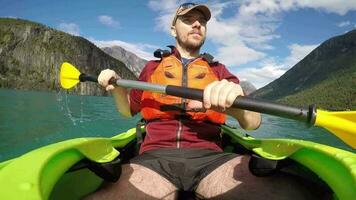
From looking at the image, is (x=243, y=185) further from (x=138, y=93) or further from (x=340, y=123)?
(x=138, y=93)

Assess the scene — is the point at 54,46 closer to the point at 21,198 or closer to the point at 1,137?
the point at 1,137

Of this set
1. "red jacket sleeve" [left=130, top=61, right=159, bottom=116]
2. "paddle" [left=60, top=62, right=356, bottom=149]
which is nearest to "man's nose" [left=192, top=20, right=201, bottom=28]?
"red jacket sleeve" [left=130, top=61, right=159, bottom=116]

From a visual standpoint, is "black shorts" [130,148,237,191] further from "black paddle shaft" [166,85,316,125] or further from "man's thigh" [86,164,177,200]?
"black paddle shaft" [166,85,316,125]

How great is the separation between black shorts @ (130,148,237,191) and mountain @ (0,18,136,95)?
133 metres

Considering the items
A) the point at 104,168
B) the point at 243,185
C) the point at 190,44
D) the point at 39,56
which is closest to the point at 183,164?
the point at 243,185

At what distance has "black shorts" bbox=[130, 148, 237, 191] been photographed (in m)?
2.86

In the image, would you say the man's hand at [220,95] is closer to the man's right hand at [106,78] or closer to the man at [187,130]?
the man at [187,130]

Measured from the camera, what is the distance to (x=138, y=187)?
2.64 m

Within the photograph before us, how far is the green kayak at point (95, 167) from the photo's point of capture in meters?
1.84

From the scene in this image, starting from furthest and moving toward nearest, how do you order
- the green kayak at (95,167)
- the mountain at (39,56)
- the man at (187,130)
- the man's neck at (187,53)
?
1. the mountain at (39,56)
2. the man's neck at (187,53)
3. the man at (187,130)
4. the green kayak at (95,167)

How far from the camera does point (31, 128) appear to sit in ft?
44.2

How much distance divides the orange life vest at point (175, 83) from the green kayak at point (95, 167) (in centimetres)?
58

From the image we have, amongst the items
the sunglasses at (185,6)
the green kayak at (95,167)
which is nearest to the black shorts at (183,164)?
the green kayak at (95,167)

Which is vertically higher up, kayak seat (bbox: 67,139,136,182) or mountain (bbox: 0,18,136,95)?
mountain (bbox: 0,18,136,95)
